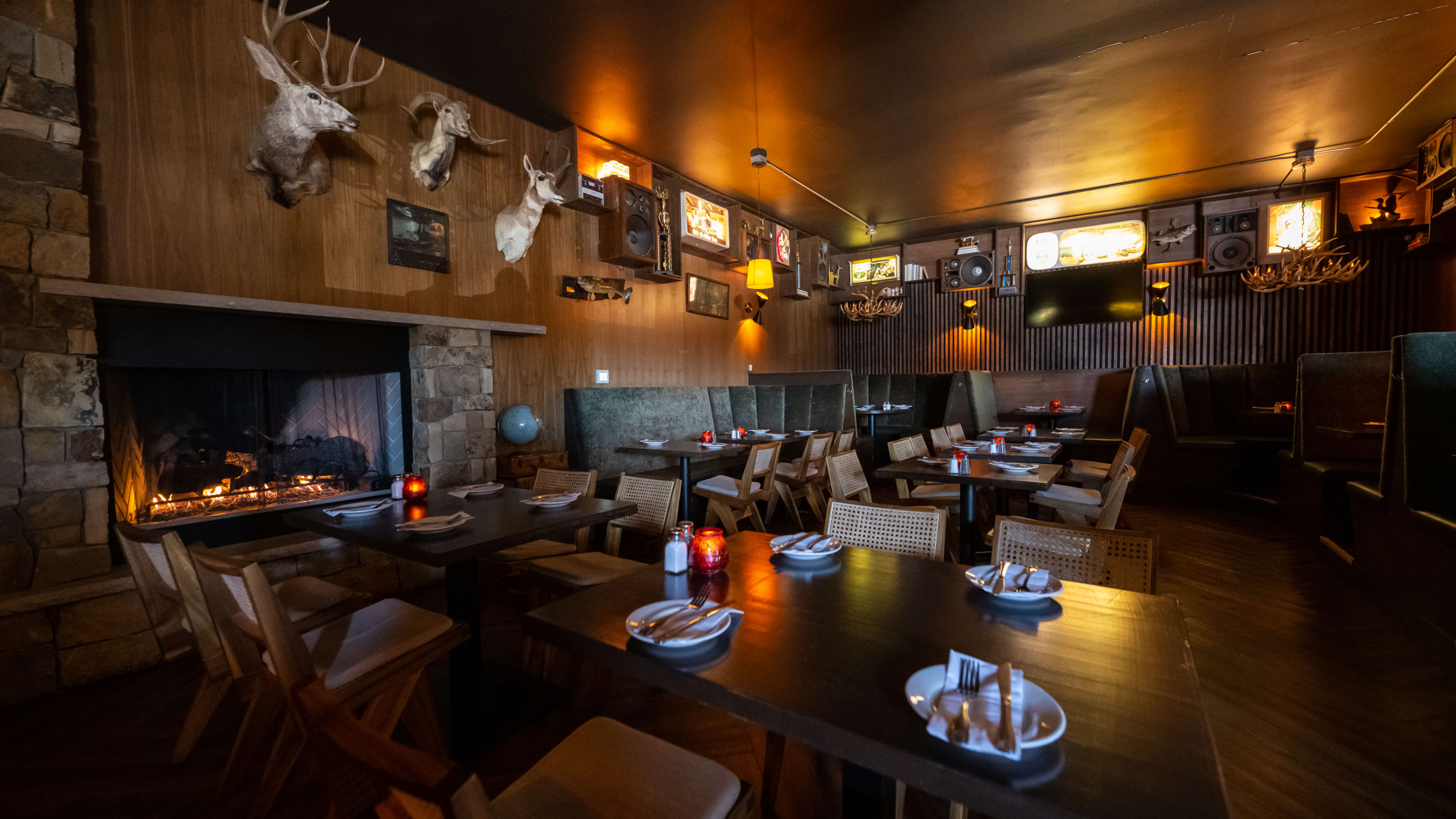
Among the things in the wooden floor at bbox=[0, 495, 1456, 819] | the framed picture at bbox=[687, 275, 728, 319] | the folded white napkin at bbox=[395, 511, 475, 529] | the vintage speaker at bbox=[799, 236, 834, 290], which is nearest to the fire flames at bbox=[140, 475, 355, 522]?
the wooden floor at bbox=[0, 495, 1456, 819]

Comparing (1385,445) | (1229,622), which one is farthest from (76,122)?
(1385,445)

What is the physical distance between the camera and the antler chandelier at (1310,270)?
6246 millimetres

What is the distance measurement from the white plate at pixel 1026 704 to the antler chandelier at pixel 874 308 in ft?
27.4

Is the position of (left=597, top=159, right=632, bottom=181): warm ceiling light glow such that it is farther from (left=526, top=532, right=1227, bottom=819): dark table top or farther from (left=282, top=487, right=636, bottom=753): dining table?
(left=526, top=532, right=1227, bottom=819): dark table top

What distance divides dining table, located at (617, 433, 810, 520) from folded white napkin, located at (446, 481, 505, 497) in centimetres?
132

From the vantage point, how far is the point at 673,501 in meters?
2.59

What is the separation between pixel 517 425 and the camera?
4.30m

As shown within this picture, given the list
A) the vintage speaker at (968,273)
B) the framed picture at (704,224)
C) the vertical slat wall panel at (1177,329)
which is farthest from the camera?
the vintage speaker at (968,273)

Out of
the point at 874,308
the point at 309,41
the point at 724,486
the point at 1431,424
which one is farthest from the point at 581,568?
the point at 874,308

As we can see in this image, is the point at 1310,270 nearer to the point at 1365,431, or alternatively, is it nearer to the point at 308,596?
the point at 1365,431

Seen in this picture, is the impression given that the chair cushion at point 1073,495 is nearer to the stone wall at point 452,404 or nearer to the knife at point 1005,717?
the knife at point 1005,717

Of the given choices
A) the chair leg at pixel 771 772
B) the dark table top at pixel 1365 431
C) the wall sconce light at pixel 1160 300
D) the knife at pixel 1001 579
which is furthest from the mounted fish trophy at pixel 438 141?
the wall sconce light at pixel 1160 300

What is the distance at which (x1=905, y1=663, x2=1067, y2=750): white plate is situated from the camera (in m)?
0.78

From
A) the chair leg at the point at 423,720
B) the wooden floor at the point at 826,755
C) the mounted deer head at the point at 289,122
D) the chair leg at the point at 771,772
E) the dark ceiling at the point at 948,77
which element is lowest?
the wooden floor at the point at 826,755
